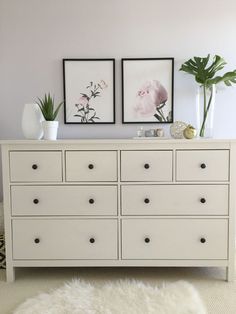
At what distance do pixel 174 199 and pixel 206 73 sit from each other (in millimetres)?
955

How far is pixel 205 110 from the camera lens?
8.19 ft

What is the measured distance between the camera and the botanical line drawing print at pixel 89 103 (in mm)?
2639

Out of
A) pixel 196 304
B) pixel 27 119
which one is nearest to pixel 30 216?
pixel 27 119

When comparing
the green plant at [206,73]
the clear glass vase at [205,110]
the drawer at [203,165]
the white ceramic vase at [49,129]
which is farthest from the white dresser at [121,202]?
the green plant at [206,73]

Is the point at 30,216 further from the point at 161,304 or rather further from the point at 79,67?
the point at 79,67

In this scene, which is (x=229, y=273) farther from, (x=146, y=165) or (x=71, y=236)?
(x=71, y=236)

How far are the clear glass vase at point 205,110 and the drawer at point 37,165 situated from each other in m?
1.07

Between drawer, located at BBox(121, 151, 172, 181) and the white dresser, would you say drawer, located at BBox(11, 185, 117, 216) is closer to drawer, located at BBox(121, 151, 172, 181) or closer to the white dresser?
the white dresser

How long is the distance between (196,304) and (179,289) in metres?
0.18

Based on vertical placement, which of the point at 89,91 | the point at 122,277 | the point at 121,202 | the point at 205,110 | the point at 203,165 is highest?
the point at 89,91

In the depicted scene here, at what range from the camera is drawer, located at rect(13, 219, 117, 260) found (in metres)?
2.19

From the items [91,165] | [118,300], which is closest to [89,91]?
[91,165]

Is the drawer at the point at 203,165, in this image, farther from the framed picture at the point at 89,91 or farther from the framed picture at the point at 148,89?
the framed picture at the point at 89,91

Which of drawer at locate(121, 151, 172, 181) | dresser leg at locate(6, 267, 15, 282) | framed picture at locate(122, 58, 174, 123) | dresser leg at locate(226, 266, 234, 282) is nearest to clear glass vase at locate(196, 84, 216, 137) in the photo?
framed picture at locate(122, 58, 174, 123)
